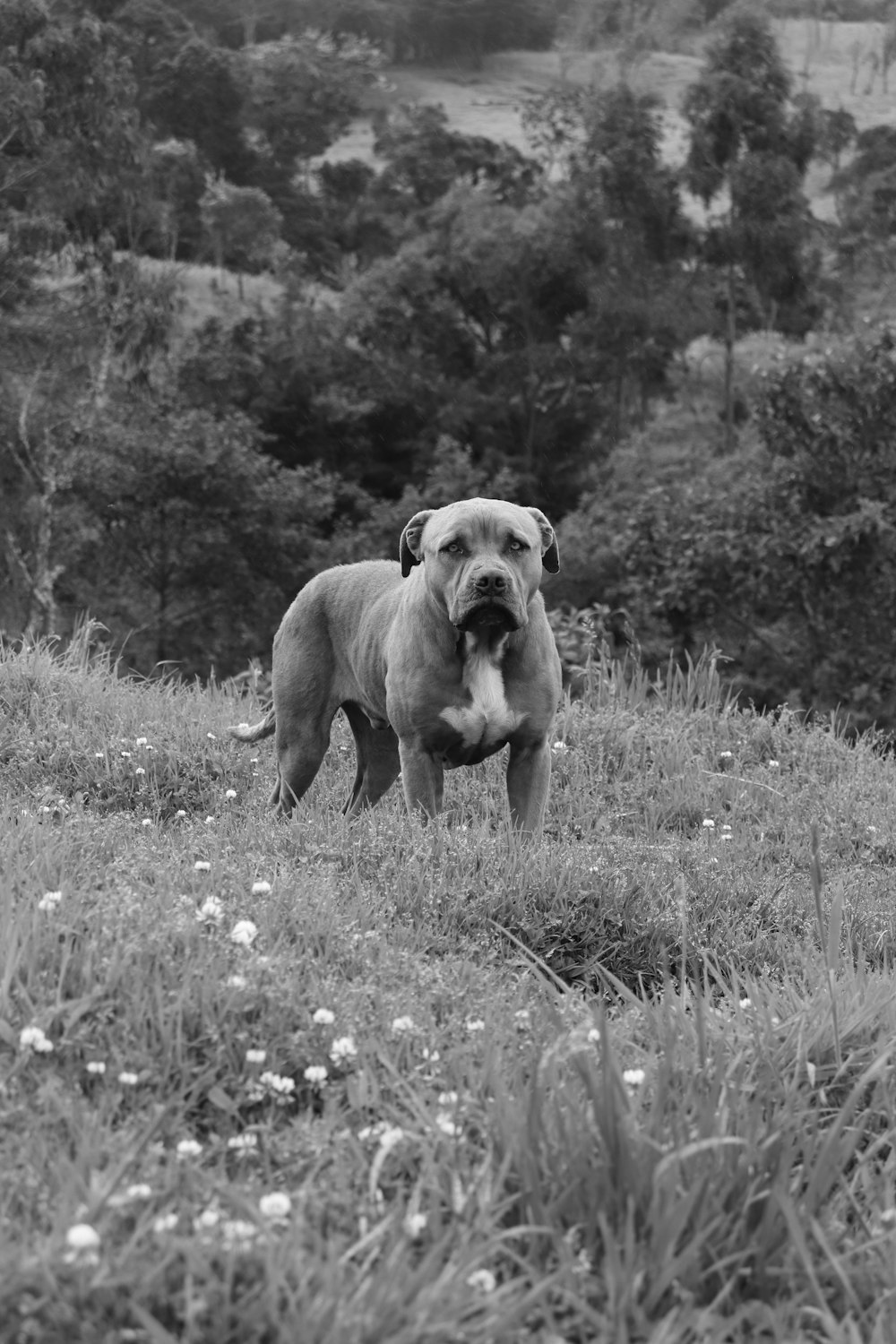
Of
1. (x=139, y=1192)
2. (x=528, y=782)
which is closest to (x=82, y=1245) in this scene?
(x=139, y=1192)

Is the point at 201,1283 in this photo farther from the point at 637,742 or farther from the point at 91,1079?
the point at 637,742

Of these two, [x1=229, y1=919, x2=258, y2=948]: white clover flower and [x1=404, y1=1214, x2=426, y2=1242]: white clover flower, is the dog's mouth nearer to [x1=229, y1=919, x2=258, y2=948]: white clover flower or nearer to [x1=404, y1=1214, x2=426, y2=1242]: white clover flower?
[x1=229, y1=919, x2=258, y2=948]: white clover flower

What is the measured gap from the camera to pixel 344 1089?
2971 millimetres

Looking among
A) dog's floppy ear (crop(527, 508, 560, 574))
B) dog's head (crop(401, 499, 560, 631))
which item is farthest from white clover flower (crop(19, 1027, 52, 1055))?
dog's floppy ear (crop(527, 508, 560, 574))

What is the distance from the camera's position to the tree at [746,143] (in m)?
36.0

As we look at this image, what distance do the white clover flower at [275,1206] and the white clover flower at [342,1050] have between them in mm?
528

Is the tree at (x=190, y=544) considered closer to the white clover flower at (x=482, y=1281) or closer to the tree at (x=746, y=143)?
the tree at (x=746, y=143)

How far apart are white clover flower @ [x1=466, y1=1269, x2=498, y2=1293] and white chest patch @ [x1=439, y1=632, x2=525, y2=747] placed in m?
3.03

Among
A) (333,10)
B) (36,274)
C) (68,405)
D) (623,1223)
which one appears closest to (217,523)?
(68,405)

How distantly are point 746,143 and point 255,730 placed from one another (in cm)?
3414

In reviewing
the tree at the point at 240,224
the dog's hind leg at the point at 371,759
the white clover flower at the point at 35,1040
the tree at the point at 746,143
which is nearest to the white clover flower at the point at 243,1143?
the white clover flower at the point at 35,1040

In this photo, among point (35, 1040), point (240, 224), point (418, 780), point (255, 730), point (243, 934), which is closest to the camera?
point (35, 1040)

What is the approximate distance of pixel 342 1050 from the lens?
2.99 m

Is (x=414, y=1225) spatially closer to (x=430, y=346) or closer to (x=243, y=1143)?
(x=243, y=1143)
